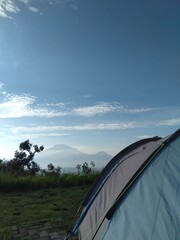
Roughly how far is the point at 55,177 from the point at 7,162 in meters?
6.69

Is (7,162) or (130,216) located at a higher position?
(7,162)

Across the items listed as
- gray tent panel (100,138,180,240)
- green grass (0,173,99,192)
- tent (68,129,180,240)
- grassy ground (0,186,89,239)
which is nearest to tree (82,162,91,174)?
green grass (0,173,99,192)

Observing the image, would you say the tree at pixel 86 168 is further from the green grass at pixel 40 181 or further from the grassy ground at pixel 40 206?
the grassy ground at pixel 40 206

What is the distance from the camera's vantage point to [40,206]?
8.56 m

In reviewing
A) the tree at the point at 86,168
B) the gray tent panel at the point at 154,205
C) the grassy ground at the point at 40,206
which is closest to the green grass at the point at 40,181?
the grassy ground at the point at 40,206

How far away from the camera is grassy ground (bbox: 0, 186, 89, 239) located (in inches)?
279

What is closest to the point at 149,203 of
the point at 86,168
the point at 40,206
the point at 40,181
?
the point at 40,206

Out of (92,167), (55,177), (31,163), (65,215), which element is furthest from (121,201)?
(31,163)

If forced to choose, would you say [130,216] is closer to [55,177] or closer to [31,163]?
[55,177]

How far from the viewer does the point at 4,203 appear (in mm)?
9102

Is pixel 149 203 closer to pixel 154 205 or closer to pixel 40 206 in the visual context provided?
pixel 154 205

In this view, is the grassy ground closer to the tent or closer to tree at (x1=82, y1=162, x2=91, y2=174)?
the tent

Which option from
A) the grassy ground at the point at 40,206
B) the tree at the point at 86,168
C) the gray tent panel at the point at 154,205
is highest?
the tree at the point at 86,168

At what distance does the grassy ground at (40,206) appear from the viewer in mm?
7094
